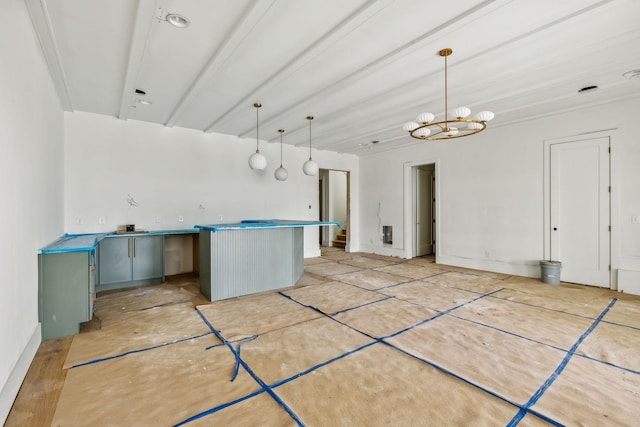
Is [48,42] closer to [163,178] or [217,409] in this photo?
[163,178]

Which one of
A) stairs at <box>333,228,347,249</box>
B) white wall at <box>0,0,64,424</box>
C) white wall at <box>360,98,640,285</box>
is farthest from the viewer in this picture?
stairs at <box>333,228,347,249</box>

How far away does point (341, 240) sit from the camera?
1039cm

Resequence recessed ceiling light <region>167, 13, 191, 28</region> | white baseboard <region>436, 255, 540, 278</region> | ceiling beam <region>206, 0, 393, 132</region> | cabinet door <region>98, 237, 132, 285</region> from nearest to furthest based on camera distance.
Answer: ceiling beam <region>206, 0, 393, 132</region> → recessed ceiling light <region>167, 13, 191, 28</region> → cabinet door <region>98, 237, 132, 285</region> → white baseboard <region>436, 255, 540, 278</region>

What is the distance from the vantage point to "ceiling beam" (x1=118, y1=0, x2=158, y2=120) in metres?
2.41

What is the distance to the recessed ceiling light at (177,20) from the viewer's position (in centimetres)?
255

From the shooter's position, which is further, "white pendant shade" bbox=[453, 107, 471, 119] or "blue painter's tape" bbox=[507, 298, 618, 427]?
"white pendant shade" bbox=[453, 107, 471, 119]

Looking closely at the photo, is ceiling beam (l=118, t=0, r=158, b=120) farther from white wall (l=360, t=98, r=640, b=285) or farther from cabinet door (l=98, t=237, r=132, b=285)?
white wall (l=360, t=98, r=640, b=285)

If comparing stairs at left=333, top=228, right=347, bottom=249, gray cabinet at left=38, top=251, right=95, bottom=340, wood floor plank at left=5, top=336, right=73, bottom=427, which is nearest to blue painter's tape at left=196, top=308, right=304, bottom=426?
wood floor plank at left=5, top=336, right=73, bottom=427

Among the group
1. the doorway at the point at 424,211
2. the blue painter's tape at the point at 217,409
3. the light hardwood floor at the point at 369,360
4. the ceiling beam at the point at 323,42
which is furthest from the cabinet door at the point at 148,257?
the doorway at the point at 424,211

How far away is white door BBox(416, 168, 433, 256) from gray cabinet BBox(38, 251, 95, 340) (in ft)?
22.9

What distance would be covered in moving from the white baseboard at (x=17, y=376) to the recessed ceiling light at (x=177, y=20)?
300cm

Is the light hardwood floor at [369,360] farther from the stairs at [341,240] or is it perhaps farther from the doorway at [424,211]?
the stairs at [341,240]

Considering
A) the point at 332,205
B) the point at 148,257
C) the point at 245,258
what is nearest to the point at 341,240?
the point at 332,205

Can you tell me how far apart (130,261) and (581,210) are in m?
7.59
